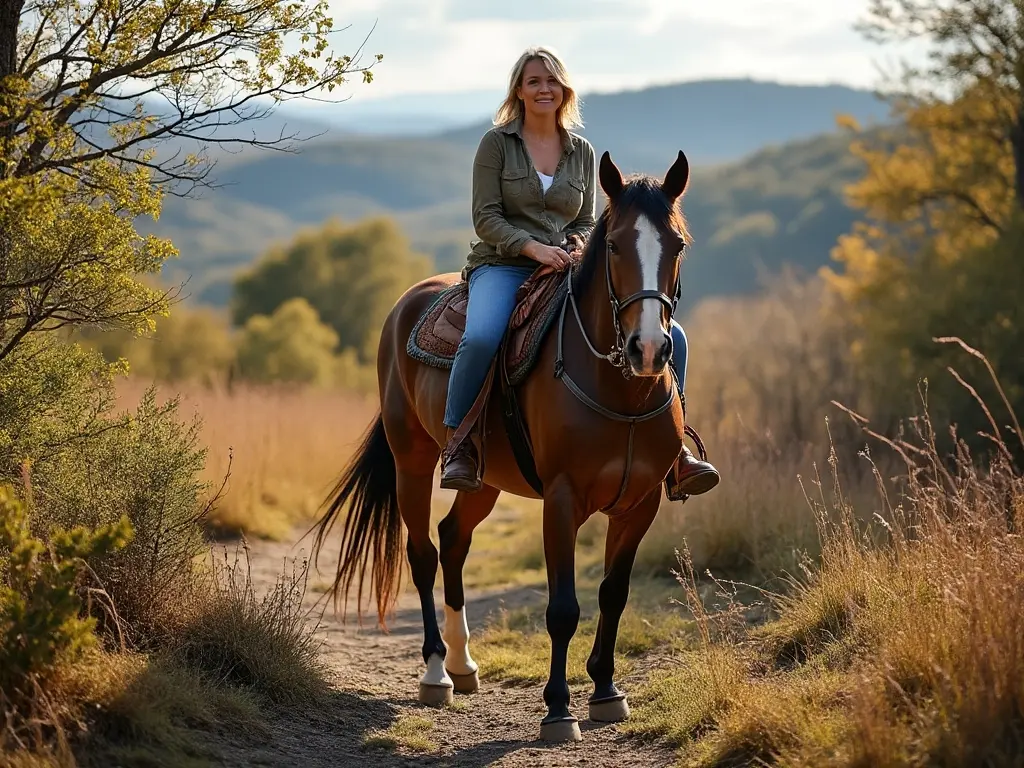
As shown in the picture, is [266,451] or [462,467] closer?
[462,467]

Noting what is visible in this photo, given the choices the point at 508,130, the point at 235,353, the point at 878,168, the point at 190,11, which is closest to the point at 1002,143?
the point at 878,168

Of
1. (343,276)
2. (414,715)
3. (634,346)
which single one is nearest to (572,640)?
(414,715)

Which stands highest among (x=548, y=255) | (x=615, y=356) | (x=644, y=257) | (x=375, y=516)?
(x=548, y=255)

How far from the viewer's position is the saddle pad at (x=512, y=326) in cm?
625

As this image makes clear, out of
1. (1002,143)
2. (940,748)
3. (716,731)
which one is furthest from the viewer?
(1002,143)

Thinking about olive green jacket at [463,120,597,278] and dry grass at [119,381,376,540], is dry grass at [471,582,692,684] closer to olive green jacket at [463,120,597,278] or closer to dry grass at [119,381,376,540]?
olive green jacket at [463,120,597,278]

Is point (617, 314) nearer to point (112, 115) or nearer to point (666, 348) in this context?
point (666, 348)

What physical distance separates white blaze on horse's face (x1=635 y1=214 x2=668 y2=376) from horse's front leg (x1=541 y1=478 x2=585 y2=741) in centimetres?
102

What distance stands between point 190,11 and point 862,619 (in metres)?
4.75

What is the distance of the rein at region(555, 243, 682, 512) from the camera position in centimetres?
541

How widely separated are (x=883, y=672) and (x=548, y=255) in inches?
113

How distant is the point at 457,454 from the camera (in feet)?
20.7

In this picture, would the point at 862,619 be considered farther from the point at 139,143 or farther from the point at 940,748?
the point at 139,143

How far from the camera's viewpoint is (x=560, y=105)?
680 centimetres
